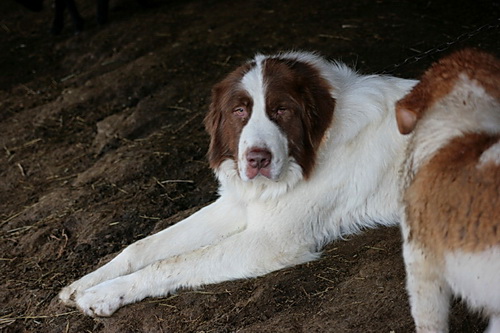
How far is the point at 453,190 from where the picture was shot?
10.5ft

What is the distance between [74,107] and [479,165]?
18.5ft

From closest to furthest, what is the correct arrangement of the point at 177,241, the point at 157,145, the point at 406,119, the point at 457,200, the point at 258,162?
the point at 457,200, the point at 406,119, the point at 258,162, the point at 177,241, the point at 157,145

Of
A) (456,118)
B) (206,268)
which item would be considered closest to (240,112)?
(206,268)

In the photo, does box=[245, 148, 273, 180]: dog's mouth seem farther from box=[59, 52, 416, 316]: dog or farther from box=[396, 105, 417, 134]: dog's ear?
box=[396, 105, 417, 134]: dog's ear

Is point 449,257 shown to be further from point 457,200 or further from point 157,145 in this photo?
point 157,145

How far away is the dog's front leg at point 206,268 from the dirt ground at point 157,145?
70 millimetres

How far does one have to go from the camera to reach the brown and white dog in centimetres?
309

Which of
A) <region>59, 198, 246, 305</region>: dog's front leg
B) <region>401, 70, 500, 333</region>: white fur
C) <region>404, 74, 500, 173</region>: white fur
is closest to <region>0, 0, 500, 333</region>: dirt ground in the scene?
<region>59, 198, 246, 305</region>: dog's front leg

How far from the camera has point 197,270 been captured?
15.0ft

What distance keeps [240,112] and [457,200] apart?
5.72 ft

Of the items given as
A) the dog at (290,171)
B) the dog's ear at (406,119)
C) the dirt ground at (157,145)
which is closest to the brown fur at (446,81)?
the dog's ear at (406,119)

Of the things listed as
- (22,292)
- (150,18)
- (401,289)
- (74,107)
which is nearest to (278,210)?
(401,289)

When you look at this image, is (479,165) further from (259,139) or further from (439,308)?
(259,139)

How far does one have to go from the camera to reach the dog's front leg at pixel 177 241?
4879mm
